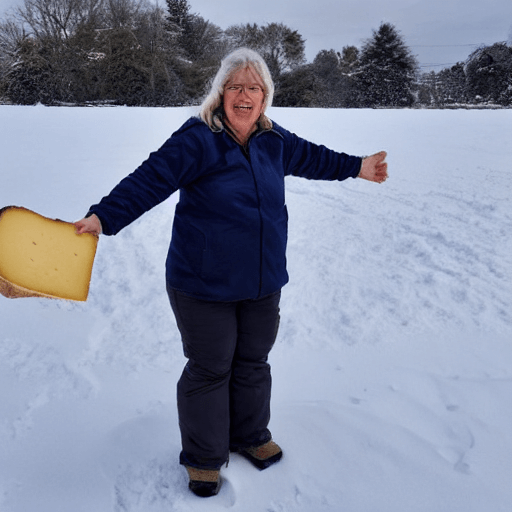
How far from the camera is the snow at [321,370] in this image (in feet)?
6.02

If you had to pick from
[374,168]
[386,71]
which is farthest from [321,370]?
[386,71]

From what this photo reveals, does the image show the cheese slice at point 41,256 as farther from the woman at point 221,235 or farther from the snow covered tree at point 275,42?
the snow covered tree at point 275,42

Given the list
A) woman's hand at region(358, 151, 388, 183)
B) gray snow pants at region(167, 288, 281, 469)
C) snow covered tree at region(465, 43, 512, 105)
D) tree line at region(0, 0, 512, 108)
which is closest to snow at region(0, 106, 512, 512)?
gray snow pants at region(167, 288, 281, 469)

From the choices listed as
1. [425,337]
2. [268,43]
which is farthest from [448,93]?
[425,337]

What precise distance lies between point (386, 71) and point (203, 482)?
2153 centimetres

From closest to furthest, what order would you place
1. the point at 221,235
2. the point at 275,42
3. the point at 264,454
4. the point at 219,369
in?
the point at 221,235 < the point at 219,369 < the point at 264,454 < the point at 275,42

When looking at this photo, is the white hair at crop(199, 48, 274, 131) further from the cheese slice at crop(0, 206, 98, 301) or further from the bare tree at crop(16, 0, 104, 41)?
the bare tree at crop(16, 0, 104, 41)

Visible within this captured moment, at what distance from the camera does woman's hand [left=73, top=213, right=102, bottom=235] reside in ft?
4.91

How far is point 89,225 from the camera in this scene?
4.91ft

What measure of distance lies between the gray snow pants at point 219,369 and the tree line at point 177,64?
47.0 ft

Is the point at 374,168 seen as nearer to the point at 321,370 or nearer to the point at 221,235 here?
the point at 221,235

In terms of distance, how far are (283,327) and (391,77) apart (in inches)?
793

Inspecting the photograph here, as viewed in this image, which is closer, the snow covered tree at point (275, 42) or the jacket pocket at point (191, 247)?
the jacket pocket at point (191, 247)

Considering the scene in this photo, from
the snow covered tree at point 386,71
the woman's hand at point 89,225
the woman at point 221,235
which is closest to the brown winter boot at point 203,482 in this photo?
the woman at point 221,235
